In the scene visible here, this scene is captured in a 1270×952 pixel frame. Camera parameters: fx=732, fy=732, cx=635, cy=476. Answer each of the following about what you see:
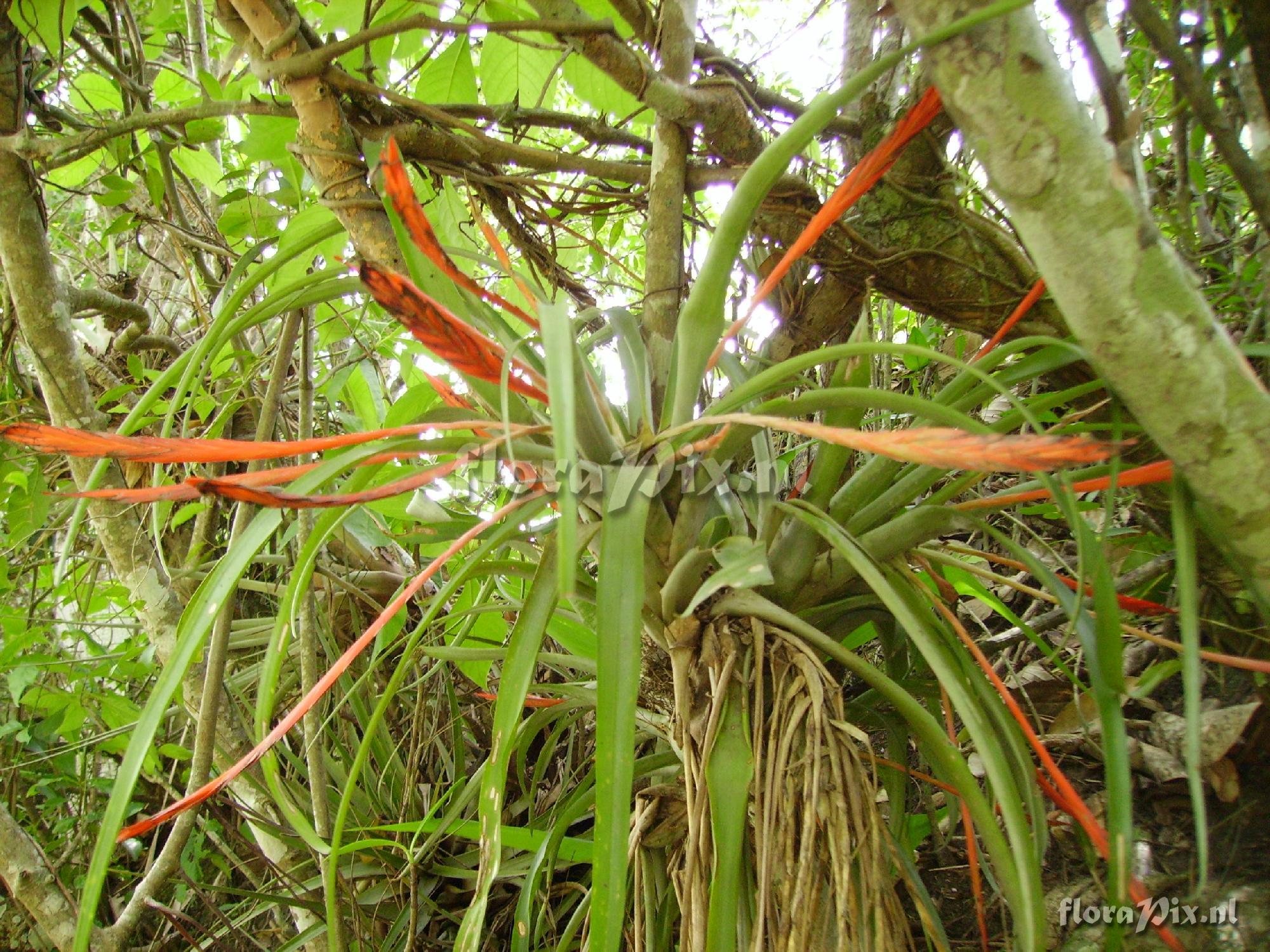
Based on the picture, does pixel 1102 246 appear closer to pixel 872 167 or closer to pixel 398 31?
pixel 872 167

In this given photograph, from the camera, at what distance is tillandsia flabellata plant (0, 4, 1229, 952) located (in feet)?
1.36

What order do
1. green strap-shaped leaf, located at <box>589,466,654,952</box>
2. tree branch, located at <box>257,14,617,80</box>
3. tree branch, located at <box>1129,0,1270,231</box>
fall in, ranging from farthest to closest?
tree branch, located at <box>257,14,617,80</box> < tree branch, located at <box>1129,0,1270,231</box> < green strap-shaped leaf, located at <box>589,466,654,952</box>

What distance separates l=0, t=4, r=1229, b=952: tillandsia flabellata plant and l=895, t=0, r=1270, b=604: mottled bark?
52mm

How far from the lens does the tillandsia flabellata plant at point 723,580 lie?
0.42m

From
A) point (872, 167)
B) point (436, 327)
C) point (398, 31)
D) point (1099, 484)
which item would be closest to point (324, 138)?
point (398, 31)

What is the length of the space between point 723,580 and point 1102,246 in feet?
0.93

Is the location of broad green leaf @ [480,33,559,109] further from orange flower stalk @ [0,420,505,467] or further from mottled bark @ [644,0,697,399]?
orange flower stalk @ [0,420,505,467]

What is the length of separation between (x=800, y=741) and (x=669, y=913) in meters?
0.24

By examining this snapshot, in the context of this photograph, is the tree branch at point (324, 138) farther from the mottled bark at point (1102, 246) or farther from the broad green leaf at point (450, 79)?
the mottled bark at point (1102, 246)

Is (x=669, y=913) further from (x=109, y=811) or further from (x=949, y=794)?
(x=109, y=811)

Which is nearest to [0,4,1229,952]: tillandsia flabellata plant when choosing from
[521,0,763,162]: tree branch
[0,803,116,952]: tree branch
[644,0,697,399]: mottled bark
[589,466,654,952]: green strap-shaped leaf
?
[589,466,654,952]: green strap-shaped leaf

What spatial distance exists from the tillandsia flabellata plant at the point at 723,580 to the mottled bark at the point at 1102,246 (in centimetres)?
5

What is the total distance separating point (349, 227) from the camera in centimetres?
71

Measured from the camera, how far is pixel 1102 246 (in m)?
0.41
